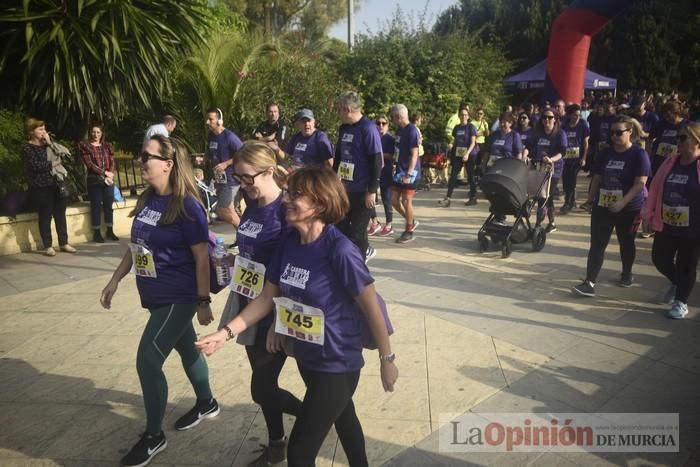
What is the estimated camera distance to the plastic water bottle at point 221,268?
324 cm

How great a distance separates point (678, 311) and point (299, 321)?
13.7 feet

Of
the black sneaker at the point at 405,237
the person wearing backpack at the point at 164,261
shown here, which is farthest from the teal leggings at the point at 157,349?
the black sneaker at the point at 405,237

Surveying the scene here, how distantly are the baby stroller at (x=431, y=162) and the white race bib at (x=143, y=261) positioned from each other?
10.3 metres

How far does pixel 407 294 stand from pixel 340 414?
3.43 m

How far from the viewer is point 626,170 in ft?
18.1

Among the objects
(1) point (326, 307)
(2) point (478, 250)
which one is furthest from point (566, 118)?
(1) point (326, 307)

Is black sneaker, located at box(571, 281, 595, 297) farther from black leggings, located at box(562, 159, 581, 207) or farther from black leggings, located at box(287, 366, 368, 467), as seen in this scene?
black leggings, located at box(562, 159, 581, 207)

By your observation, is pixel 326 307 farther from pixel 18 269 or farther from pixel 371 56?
pixel 371 56

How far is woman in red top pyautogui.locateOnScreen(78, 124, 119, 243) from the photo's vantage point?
26.7ft

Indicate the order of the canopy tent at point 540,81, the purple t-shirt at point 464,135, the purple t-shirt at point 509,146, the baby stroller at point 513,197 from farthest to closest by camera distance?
the canopy tent at point 540,81 → the purple t-shirt at point 464,135 → the purple t-shirt at point 509,146 → the baby stroller at point 513,197

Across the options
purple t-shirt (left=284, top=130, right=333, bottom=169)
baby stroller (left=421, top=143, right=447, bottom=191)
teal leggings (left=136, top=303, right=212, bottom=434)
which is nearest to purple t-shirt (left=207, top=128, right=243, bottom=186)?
purple t-shirt (left=284, top=130, right=333, bottom=169)

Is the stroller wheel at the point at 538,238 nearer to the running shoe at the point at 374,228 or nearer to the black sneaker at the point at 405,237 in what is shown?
the black sneaker at the point at 405,237

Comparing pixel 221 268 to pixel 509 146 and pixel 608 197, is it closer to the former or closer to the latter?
pixel 608 197

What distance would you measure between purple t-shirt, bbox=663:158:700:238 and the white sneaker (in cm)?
65
